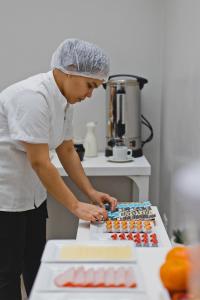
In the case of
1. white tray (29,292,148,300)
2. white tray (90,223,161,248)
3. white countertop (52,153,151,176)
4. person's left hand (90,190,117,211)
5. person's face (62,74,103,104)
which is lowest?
white tray (90,223,161,248)

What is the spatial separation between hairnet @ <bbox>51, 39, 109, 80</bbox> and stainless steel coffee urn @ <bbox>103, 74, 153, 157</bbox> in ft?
2.38

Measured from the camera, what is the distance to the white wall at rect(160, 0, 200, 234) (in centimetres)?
162

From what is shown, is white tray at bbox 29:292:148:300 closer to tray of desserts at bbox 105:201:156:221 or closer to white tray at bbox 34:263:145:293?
white tray at bbox 34:263:145:293

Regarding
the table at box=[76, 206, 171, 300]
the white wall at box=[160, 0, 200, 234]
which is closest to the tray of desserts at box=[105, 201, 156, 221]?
the table at box=[76, 206, 171, 300]

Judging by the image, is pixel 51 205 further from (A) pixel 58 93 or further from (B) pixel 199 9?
(B) pixel 199 9

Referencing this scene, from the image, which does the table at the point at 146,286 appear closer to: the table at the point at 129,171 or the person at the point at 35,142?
the person at the point at 35,142

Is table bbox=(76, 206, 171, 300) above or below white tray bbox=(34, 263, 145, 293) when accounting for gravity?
below

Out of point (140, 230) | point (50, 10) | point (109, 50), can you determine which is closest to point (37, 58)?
point (50, 10)

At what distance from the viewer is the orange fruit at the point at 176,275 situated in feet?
2.22

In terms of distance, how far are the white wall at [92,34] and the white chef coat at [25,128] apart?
3.34 feet

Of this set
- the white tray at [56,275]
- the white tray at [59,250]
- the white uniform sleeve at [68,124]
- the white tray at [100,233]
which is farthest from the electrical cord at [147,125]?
the white tray at [56,275]

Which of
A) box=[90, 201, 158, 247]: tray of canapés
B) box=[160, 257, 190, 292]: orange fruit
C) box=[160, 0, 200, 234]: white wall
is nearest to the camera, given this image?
box=[160, 257, 190, 292]: orange fruit

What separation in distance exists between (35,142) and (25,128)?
6 cm

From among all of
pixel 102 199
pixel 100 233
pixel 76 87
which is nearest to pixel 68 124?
pixel 76 87
